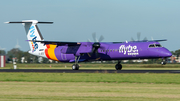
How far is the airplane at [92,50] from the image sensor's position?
119 ft

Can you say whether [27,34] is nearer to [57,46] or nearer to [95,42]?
[57,46]

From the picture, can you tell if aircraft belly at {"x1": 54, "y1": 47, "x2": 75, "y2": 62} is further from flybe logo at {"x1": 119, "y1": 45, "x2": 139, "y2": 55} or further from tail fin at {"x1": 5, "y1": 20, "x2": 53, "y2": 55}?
flybe logo at {"x1": 119, "y1": 45, "x2": 139, "y2": 55}

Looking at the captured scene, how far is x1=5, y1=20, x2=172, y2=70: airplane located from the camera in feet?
119

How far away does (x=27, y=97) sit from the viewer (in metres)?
13.9

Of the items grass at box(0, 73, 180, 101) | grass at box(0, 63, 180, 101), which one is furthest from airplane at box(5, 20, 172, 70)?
grass at box(0, 73, 180, 101)

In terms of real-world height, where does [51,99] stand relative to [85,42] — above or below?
below

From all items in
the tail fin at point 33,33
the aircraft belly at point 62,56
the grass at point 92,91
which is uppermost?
the tail fin at point 33,33

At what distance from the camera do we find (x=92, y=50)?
40.1m

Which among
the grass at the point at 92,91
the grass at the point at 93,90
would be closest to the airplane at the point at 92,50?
the grass at the point at 93,90

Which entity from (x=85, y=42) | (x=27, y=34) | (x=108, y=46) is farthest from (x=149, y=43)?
(x=27, y=34)

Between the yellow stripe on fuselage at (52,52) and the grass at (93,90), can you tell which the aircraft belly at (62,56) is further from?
the grass at (93,90)

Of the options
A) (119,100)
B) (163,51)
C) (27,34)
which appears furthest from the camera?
(27,34)

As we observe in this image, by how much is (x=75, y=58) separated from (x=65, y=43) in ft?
9.10

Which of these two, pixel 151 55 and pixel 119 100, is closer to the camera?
pixel 119 100
